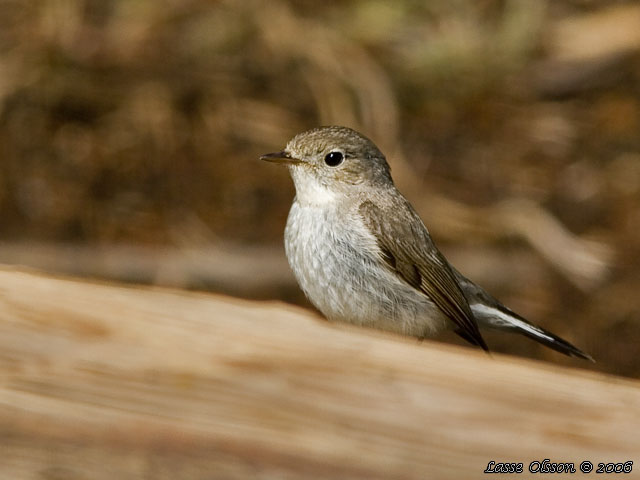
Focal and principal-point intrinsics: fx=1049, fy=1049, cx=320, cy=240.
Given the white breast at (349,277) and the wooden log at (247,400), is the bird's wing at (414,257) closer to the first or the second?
the white breast at (349,277)

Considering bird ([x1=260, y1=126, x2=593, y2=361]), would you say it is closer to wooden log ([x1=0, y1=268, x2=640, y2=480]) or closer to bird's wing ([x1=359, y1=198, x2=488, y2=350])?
bird's wing ([x1=359, y1=198, x2=488, y2=350])

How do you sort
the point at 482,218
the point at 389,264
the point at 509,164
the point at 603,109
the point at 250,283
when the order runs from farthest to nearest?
the point at 603,109 < the point at 509,164 < the point at 482,218 < the point at 250,283 < the point at 389,264

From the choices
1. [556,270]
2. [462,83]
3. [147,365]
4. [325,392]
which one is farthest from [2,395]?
[462,83]

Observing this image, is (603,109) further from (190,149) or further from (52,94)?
(52,94)

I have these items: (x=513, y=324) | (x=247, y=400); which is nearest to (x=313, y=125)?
(x=513, y=324)

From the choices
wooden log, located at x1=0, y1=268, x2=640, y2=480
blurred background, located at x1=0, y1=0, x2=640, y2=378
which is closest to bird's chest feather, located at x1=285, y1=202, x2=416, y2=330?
wooden log, located at x1=0, y1=268, x2=640, y2=480

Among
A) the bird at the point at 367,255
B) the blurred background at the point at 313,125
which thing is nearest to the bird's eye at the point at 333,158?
the bird at the point at 367,255

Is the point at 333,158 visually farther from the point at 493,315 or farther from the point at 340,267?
the point at 493,315
